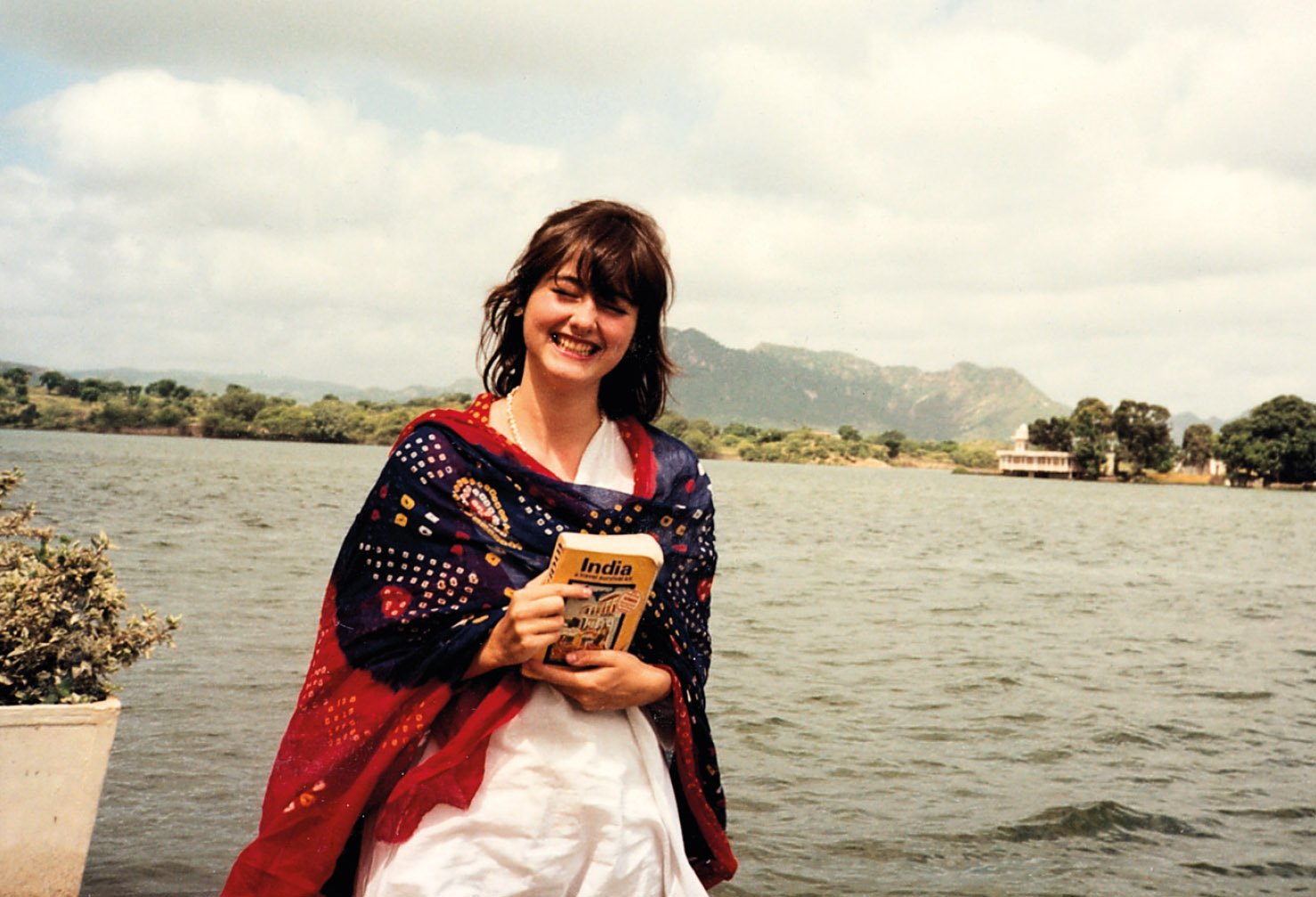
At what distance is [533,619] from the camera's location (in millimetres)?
2188

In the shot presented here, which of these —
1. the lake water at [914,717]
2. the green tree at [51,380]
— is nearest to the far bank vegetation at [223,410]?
the green tree at [51,380]

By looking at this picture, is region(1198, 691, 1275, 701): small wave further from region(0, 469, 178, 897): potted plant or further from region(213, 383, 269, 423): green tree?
region(213, 383, 269, 423): green tree

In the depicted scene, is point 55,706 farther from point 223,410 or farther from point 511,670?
point 223,410

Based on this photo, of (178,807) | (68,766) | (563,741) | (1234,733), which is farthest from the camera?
(1234,733)

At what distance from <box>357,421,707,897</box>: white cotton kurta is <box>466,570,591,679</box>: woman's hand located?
179mm

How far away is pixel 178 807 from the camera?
6945mm

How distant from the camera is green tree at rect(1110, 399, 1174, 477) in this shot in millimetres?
123375

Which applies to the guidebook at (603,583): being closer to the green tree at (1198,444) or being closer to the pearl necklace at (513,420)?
the pearl necklace at (513,420)

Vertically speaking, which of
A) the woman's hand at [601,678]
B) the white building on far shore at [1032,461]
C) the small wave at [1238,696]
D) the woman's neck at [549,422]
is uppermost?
the white building on far shore at [1032,461]

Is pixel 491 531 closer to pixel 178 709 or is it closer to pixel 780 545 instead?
pixel 178 709

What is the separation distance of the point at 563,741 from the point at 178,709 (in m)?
8.06

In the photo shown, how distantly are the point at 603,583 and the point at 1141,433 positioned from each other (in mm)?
131690

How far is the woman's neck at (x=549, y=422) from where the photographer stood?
2.58 m

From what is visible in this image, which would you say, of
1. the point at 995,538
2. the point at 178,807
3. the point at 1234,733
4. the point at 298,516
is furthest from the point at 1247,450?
the point at 178,807
